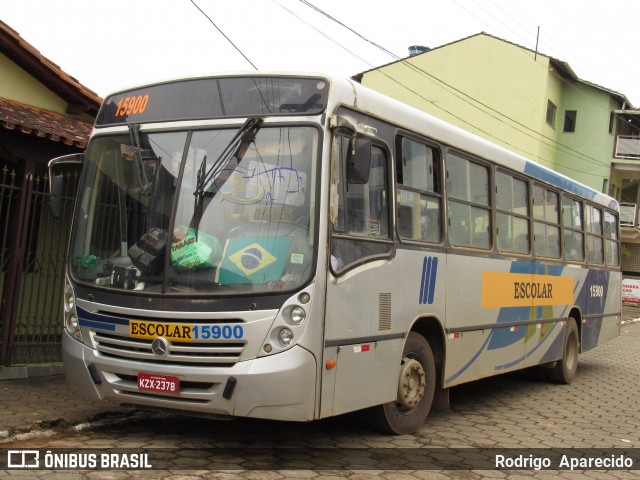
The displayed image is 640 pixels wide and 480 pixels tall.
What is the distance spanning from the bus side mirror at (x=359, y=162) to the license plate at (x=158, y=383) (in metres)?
1.95

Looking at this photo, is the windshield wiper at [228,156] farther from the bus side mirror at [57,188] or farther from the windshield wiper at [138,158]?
the bus side mirror at [57,188]

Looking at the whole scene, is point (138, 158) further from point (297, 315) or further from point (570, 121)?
point (570, 121)

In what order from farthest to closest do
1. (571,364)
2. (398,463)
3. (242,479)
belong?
(571,364) → (398,463) → (242,479)

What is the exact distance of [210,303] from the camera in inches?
201

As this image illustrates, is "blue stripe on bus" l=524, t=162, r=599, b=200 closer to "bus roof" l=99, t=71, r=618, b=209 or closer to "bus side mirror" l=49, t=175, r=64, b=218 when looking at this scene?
"bus roof" l=99, t=71, r=618, b=209

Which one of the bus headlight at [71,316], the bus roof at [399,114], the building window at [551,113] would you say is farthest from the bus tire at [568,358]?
the building window at [551,113]

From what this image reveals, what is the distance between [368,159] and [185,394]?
215 cm

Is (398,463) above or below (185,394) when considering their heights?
below

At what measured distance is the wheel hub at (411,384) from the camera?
6.23 metres

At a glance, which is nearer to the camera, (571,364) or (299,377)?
(299,377)

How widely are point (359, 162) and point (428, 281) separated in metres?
1.75

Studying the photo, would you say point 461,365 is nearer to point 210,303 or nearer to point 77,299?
point 210,303

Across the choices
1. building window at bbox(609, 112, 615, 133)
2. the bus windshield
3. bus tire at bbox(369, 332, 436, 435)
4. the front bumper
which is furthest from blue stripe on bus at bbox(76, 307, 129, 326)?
building window at bbox(609, 112, 615, 133)

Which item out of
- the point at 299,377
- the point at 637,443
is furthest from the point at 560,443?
the point at 299,377
